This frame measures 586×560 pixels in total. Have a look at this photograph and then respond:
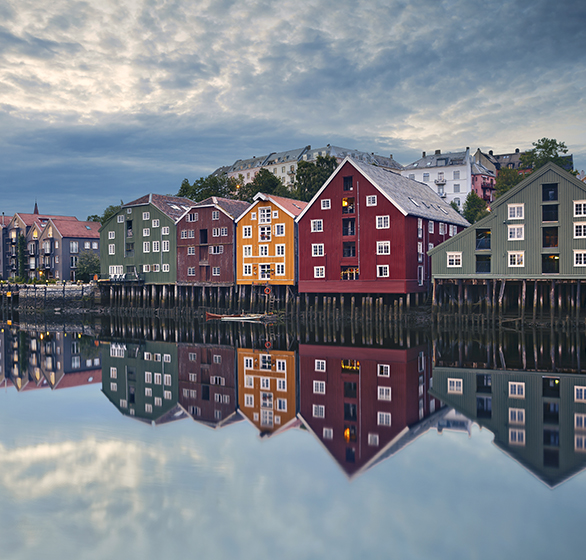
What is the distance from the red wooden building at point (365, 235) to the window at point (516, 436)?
3098cm

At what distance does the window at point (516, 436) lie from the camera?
14.8 meters

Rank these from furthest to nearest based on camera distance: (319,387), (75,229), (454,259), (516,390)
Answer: (75,229)
(454,259)
(319,387)
(516,390)

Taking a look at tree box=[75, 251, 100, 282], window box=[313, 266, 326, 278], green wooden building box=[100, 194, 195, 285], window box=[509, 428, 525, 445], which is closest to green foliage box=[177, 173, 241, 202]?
green wooden building box=[100, 194, 195, 285]

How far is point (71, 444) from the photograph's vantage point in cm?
1592

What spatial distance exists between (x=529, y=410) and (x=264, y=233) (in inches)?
1592

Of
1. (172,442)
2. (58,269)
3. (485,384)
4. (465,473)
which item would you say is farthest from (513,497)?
(58,269)

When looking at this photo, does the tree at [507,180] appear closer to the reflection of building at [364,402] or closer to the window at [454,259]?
the window at [454,259]

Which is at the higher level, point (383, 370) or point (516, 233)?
point (516, 233)

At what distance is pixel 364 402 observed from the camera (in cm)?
1930

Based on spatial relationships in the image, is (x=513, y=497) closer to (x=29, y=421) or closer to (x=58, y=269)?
(x=29, y=421)

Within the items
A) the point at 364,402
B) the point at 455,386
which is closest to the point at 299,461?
the point at 364,402

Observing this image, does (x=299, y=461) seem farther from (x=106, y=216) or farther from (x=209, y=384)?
(x=106, y=216)

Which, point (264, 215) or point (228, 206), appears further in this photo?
point (228, 206)

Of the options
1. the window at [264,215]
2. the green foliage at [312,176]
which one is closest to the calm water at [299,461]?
the window at [264,215]
